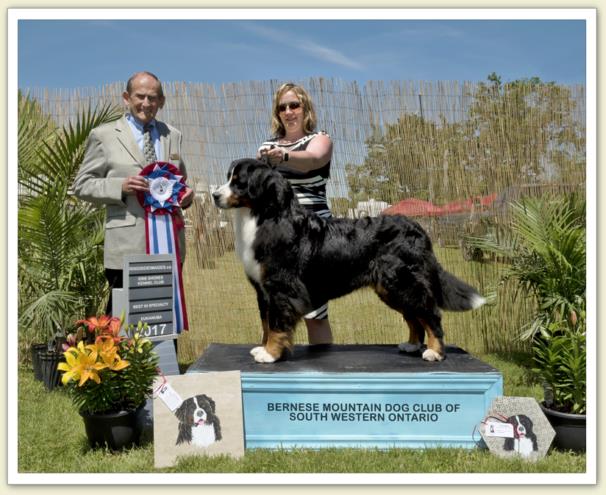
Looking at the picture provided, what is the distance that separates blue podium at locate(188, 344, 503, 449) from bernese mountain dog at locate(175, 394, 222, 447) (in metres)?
0.20

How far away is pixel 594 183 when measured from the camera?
3621 mm

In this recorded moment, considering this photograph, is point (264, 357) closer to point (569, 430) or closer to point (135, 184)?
point (135, 184)

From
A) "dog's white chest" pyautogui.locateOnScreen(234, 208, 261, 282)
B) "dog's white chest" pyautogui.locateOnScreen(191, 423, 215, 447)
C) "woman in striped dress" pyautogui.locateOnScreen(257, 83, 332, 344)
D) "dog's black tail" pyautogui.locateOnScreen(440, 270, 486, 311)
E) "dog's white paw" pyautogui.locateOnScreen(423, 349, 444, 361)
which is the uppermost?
"woman in striped dress" pyautogui.locateOnScreen(257, 83, 332, 344)

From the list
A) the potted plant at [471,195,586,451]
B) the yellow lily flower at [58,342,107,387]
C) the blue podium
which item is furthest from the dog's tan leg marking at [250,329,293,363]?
the potted plant at [471,195,586,451]

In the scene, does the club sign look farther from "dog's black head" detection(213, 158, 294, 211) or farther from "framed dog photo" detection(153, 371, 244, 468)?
"dog's black head" detection(213, 158, 294, 211)

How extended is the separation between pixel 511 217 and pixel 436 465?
327 cm

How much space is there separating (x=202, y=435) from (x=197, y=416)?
4.3 inches

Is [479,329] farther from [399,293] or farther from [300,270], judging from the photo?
[300,270]

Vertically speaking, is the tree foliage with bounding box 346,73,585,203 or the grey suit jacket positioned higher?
the tree foliage with bounding box 346,73,585,203

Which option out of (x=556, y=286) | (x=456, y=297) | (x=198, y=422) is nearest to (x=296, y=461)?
(x=198, y=422)

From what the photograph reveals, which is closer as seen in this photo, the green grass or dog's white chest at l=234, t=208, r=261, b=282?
the green grass

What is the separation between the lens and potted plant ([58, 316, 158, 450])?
309cm

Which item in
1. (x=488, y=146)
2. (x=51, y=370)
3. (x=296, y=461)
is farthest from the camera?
(x=488, y=146)

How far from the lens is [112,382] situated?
3154mm
